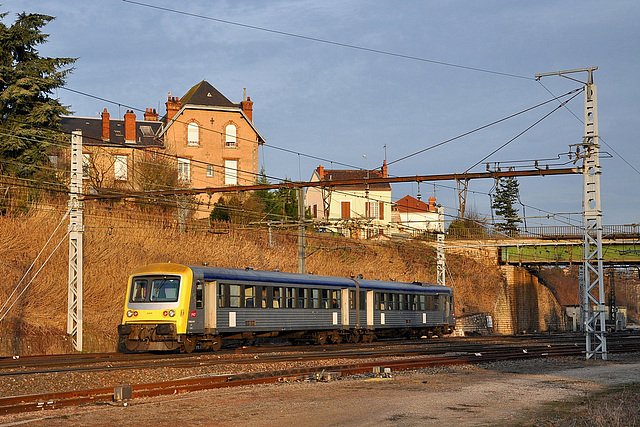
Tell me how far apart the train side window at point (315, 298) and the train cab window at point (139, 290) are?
25.8 ft

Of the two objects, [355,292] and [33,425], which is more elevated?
[355,292]

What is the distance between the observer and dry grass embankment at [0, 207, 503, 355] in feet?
90.0

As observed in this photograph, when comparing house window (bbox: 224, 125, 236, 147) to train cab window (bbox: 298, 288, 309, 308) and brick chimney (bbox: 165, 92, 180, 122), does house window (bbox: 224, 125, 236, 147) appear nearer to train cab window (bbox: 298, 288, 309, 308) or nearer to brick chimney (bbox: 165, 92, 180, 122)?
brick chimney (bbox: 165, 92, 180, 122)

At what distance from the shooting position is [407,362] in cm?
2153

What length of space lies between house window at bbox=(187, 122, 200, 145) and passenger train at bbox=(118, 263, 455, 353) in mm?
28863

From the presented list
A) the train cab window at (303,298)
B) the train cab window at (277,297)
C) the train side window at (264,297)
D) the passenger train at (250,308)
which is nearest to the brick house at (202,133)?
the passenger train at (250,308)

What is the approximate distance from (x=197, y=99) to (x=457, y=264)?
24.5 meters

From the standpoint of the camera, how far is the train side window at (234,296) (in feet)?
86.7

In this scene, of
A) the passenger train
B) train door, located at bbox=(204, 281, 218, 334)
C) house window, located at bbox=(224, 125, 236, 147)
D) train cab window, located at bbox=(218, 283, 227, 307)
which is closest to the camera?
the passenger train

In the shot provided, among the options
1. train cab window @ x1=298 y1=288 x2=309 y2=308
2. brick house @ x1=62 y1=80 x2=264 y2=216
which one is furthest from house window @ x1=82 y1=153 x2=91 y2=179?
train cab window @ x1=298 y1=288 x2=309 y2=308

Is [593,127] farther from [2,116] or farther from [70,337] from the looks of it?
[2,116]

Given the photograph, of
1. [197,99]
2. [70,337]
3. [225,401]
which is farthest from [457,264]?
[225,401]

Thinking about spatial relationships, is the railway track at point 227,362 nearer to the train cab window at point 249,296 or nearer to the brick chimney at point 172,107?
the train cab window at point 249,296

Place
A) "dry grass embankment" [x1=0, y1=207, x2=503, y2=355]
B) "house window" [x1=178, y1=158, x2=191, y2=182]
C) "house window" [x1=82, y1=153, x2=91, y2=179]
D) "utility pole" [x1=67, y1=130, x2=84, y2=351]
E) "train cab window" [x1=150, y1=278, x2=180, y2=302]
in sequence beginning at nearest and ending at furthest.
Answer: "train cab window" [x1=150, y1=278, x2=180, y2=302]
"utility pole" [x1=67, y1=130, x2=84, y2=351]
"dry grass embankment" [x1=0, y1=207, x2=503, y2=355]
"house window" [x1=82, y1=153, x2=91, y2=179]
"house window" [x1=178, y1=158, x2=191, y2=182]
